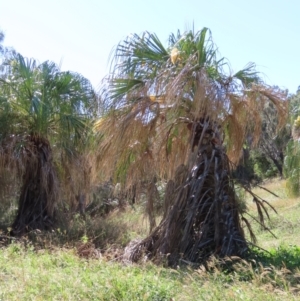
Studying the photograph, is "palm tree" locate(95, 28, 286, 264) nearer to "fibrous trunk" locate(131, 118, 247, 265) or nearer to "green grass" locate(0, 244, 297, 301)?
"fibrous trunk" locate(131, 118, 247, 265)

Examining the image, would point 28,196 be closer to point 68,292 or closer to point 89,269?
point 89,269

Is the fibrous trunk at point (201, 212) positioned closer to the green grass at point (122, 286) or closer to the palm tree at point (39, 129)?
the green grass at point (122, 286)

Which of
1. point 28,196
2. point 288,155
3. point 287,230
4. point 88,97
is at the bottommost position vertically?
point 287,230

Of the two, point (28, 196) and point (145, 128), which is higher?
point (145, 128)

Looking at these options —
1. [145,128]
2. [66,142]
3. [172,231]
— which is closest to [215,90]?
[145,128]

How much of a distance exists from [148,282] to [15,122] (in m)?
9.16

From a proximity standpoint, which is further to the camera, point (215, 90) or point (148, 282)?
point (215, 90)

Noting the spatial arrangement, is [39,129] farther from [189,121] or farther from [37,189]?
[189,121]

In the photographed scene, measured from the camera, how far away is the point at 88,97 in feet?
47.5

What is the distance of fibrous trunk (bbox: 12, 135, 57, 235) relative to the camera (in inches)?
544

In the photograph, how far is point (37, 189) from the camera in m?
14.2

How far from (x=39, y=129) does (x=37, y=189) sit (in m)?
1.59

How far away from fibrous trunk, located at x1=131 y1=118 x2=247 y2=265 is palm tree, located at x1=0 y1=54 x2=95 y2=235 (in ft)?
16.4

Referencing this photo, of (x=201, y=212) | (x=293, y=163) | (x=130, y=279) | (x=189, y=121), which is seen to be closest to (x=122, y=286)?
(x=130, y=279)
